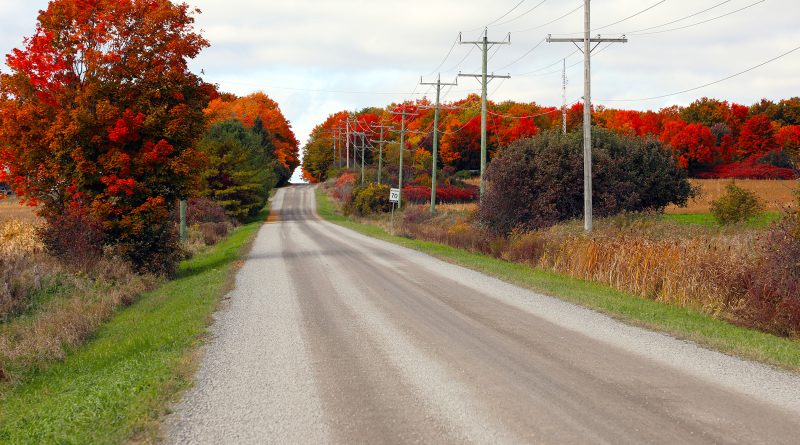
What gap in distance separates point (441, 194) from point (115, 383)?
64.9m

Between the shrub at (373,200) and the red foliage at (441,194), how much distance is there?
279 centimetres

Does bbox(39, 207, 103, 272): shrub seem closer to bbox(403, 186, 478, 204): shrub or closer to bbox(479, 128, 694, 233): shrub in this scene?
bbox(479, 128, 694, 233): shrub

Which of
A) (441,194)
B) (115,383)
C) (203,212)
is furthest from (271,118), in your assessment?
(115,383)

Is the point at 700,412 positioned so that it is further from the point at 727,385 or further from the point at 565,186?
the point at 565,186

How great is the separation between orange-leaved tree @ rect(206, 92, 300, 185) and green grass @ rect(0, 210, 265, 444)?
3802 inches

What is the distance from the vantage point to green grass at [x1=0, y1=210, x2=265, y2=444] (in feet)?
22.0

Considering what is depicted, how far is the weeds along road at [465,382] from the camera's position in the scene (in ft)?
20.1

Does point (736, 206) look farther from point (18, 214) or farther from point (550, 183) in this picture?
point (18, 214)

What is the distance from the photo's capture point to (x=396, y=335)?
10.5 metres

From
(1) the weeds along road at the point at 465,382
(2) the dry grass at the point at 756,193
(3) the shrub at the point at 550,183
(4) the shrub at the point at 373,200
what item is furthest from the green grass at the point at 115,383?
(4) the shrub at the point at 373,200

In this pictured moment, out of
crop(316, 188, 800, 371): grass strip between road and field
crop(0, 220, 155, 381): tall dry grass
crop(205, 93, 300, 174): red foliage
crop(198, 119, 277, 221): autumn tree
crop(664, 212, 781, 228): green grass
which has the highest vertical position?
crop(205, 93, 300, 174): red foliage

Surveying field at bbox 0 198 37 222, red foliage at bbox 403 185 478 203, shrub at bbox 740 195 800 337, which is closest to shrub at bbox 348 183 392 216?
red foliage at bbox 403 185 478 203

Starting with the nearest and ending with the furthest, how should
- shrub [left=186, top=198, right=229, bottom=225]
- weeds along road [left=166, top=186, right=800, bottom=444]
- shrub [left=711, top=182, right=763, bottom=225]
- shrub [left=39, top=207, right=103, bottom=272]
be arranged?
weeds along road [left=166, top=186, right=800, bottom=444], shrub [left=39, top=207, right=103, bottom=272], shrub [left=711, top=182, right=763, bottom=225], shrub [left=186, top=198, right=229, bottom=225]

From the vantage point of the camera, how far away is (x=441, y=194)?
7269 cm
